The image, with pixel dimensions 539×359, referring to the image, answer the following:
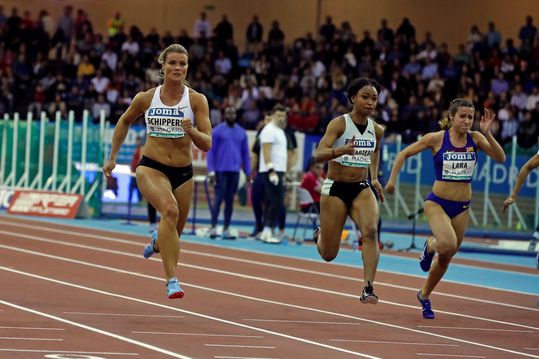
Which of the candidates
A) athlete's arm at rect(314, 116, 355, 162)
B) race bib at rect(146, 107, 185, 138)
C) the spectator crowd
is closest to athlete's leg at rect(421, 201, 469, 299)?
athlete's arm at rect(314, 116, 355, 162)

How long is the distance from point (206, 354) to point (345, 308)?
3.83m

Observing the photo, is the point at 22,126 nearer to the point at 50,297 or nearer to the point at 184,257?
the point at 184,257

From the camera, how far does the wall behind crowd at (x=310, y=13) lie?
37312mm

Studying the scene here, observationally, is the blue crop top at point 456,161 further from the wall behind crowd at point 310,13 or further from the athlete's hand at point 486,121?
the wall behind crowd at point 310,13

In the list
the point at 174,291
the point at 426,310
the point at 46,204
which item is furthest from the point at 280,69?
the point at 174,291

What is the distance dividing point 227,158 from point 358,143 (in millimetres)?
9416

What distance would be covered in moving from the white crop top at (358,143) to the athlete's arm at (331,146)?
6 cm

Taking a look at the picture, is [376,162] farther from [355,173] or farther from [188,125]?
[188,125]

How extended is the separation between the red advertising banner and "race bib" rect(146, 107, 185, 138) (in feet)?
49.1

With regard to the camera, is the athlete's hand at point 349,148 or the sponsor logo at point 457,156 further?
the sponsor logo at point 457,156

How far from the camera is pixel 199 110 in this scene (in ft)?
A: 38.1

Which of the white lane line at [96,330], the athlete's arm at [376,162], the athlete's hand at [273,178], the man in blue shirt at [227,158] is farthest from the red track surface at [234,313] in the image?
the man in blue shirt at [227,158]

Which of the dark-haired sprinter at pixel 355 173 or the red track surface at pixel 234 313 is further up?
the dark-haired sprinter at pixel 355 173

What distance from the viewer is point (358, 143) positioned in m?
12.3
